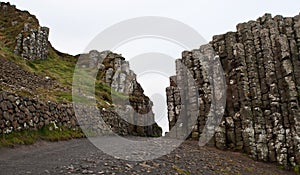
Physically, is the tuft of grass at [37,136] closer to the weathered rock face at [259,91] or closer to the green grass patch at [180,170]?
the green grass patch at [180,170]

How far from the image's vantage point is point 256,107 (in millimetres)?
27922

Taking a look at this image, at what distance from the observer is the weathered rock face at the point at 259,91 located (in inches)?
1036

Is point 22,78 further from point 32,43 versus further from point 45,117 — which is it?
point 45,117

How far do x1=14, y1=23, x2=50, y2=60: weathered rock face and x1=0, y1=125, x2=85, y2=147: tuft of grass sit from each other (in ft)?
103

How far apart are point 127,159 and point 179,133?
1573 cm

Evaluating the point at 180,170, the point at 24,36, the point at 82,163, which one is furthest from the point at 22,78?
the point at 180,170

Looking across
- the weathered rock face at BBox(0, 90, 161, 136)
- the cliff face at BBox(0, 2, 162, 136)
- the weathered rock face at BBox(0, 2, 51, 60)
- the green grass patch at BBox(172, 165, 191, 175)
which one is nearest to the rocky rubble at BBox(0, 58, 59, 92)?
the cliff face at BBox(0, 2, 162, 136)

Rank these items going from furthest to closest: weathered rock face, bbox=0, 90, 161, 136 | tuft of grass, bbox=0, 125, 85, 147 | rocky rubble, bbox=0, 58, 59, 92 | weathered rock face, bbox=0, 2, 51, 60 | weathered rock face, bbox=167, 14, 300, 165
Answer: weathered rock face, bbox=0, 2, 51, 60
rocky rubble, bbox=0, 58, 59, 92
weathered rock face, bbox=167, 14, 300, 165
weathered rock face, bbox=0, 90, 161, 136
tuft of grass, bbox=0, 125, 85, 147

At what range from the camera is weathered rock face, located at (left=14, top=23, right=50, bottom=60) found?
51562 mm

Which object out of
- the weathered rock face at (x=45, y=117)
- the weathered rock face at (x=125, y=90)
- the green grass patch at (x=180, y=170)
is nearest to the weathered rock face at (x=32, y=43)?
the weathered rock face at (x=125, y=90)

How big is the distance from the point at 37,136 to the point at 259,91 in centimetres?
1936

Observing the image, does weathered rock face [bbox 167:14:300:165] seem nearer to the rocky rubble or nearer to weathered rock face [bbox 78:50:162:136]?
weathered rock face [bbox 78:50:162:136]

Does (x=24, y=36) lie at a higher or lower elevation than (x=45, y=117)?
higher

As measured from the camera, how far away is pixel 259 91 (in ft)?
93.8
